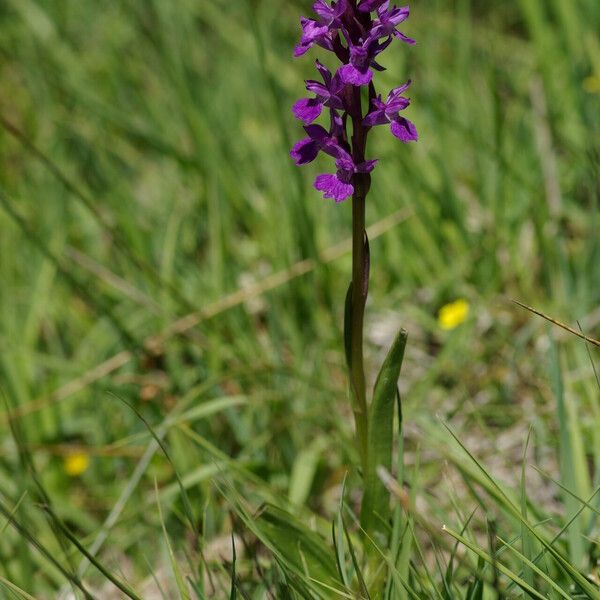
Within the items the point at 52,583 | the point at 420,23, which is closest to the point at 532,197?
the point at 420,23

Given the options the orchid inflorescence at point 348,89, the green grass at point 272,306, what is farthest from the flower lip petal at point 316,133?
the green grass at point 272,306

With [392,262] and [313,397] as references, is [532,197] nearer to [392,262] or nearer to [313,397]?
[392,262]

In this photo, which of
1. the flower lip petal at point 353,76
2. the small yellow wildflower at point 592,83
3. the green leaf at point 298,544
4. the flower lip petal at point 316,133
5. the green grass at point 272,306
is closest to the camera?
the flower lip petal at point 353,76

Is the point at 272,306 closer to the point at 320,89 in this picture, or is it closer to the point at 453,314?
the point at 453,314

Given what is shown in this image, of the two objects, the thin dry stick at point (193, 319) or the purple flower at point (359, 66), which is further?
the thin dry stick at point (193, 319)

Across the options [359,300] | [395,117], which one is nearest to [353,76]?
[395,117]

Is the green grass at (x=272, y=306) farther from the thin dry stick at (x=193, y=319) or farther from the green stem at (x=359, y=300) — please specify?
the green stem at (x=359, y=300)

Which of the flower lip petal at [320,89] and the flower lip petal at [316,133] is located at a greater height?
the flower lip petal at [320,89]
